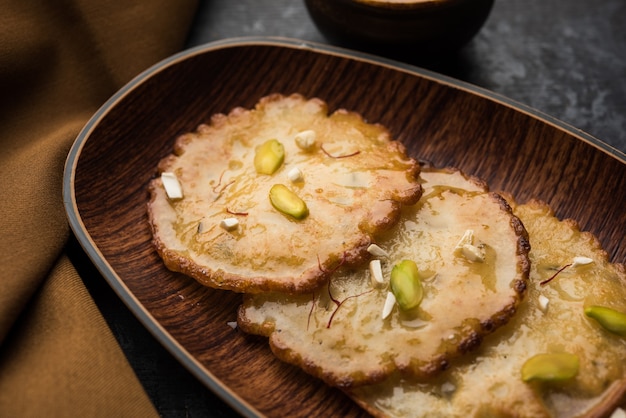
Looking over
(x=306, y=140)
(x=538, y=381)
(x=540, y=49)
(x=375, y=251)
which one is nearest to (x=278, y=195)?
(x=306, y=140)

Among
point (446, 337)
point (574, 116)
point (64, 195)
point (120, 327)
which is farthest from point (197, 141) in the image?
point (574, 116)

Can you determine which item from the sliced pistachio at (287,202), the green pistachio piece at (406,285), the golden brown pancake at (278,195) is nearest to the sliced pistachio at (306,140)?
the golden brown pancake at (278,195)

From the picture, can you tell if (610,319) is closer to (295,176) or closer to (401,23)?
(295,176)

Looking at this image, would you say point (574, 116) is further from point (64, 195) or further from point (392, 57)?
point (64, 195)

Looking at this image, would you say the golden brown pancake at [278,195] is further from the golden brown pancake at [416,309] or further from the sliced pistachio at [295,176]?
the golden brown pancake at [416,309]

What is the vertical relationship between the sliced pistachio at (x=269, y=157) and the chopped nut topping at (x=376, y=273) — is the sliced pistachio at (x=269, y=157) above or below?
Answer: above

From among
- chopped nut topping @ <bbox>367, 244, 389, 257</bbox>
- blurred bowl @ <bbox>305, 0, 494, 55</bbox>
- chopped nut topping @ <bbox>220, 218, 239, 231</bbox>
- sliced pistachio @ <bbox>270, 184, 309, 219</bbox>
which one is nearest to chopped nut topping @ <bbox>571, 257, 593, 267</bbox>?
chopped nut topping @ <bbox>367, 244, 389, 257</bbox>
